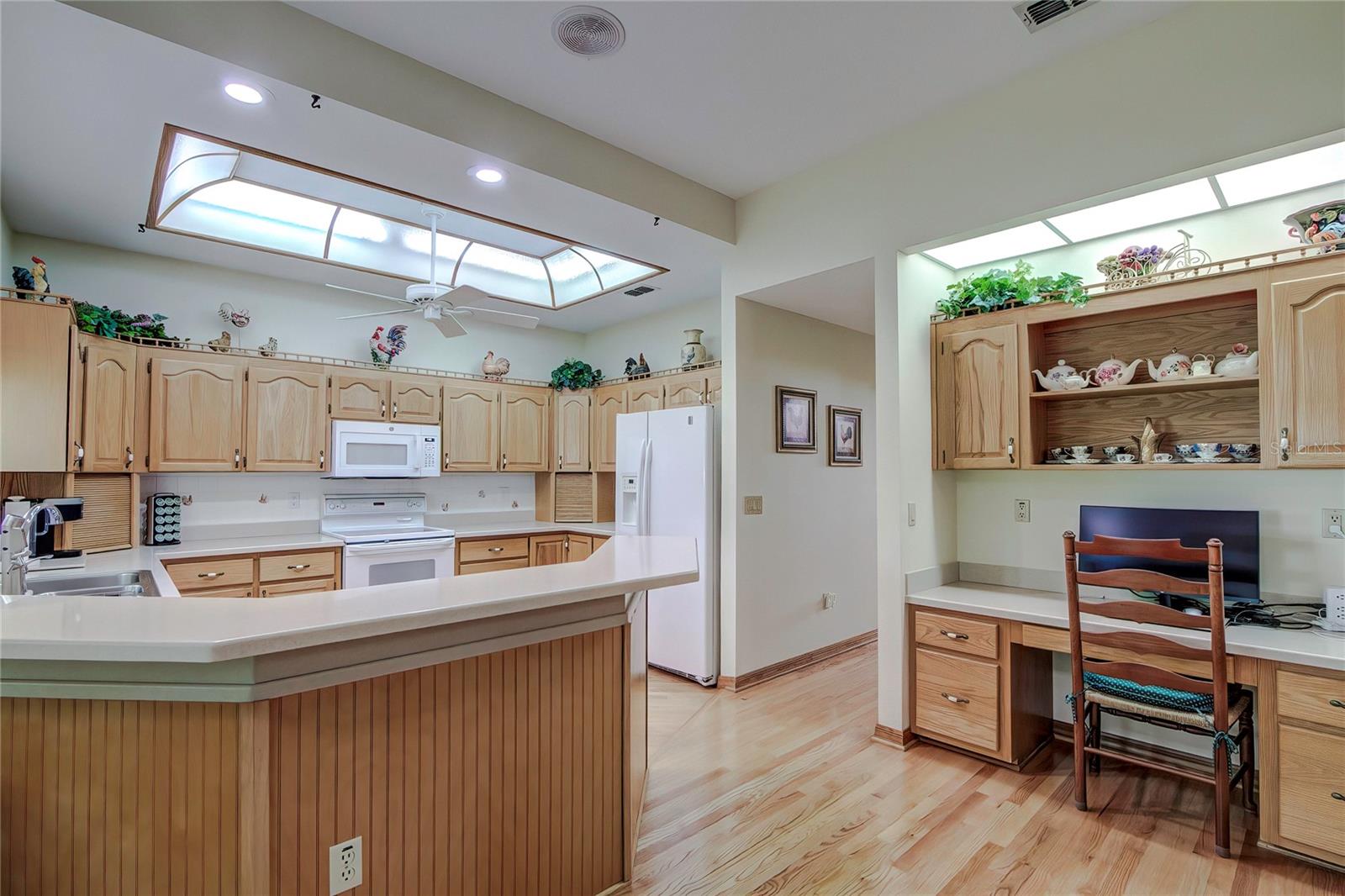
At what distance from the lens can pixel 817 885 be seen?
6.59 ft

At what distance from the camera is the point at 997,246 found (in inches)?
127

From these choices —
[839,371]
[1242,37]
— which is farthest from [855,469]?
[1242,37]

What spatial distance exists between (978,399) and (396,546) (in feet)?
12.2

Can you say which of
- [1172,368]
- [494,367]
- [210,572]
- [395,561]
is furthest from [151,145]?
[1172,368]

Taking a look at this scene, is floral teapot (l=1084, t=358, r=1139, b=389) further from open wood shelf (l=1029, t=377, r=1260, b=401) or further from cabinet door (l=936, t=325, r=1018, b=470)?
cabinet door (l=936, t=325, r=1018, b=470)

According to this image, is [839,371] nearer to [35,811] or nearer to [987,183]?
[987,183]

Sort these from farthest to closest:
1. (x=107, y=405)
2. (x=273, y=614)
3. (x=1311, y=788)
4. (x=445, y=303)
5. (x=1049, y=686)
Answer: (x=445, y=303), (x=107, y=405), (x=1049, y=686), (x=1311, y=788), (x=273, y=614)

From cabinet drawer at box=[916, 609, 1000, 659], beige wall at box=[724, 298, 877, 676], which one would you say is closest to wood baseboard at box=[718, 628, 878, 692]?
beige wall at box=[724, 298, 877, 676]

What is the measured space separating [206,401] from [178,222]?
3.51 feet

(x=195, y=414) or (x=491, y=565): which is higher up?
(x=195, y=414)

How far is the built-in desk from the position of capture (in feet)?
6.66

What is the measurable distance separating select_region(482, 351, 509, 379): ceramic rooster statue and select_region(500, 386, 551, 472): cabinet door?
0.14m

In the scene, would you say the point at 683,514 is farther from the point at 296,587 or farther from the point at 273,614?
the point at 273,614

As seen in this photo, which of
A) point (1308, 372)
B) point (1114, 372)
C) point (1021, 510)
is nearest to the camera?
point (1308, 372)
